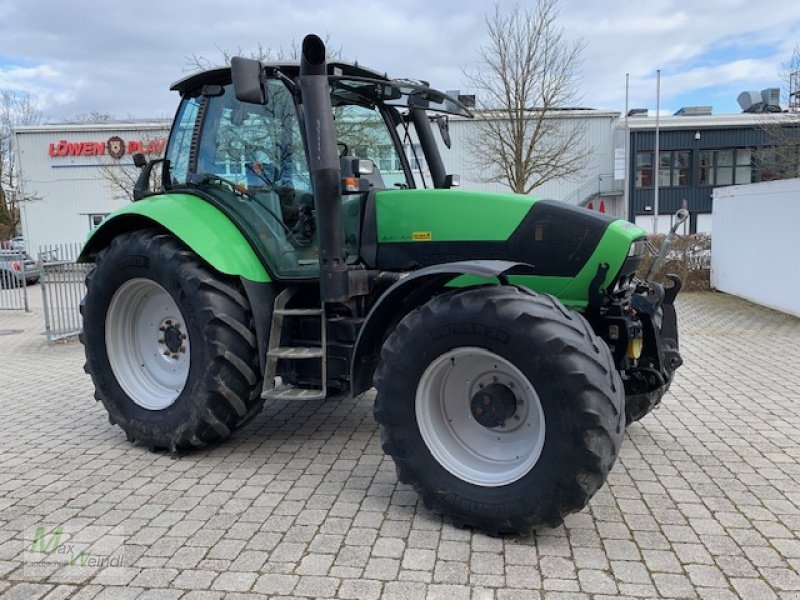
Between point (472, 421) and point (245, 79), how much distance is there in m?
2.32

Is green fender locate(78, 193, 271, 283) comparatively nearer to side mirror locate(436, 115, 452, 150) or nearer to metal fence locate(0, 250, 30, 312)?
side mirror locate(436, 115, 452, 150)

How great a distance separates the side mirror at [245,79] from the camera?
3676mm

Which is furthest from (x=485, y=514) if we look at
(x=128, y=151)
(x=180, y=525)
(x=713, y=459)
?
(x=128, y=151)

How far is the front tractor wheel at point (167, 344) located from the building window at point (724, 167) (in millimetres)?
32066

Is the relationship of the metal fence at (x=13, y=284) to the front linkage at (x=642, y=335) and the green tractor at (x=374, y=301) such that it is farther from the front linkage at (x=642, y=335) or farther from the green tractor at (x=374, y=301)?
the front linkage at (x=642, y=335)

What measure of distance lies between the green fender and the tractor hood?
→ 0.98m

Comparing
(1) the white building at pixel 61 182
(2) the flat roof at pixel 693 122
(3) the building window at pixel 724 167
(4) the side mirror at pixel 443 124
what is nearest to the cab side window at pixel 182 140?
(4) the side mirror at pixel 443 124

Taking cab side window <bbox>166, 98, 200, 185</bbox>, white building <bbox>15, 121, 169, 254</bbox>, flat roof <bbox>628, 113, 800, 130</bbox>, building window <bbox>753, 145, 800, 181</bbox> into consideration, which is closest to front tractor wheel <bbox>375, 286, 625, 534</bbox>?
cab side window <bbox>166, 98, 200, 185</bbox>

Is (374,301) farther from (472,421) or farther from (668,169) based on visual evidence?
(668,169)

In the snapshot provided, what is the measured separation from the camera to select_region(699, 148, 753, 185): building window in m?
31.8

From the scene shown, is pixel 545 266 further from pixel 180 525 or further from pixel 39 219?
pixel 39 219

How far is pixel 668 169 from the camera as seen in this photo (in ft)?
104

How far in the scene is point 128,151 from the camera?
28578mm

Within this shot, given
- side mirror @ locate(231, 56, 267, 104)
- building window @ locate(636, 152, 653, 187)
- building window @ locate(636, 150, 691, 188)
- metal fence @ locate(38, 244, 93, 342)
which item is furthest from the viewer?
building window @ locate(636, 150, 691, 188)
